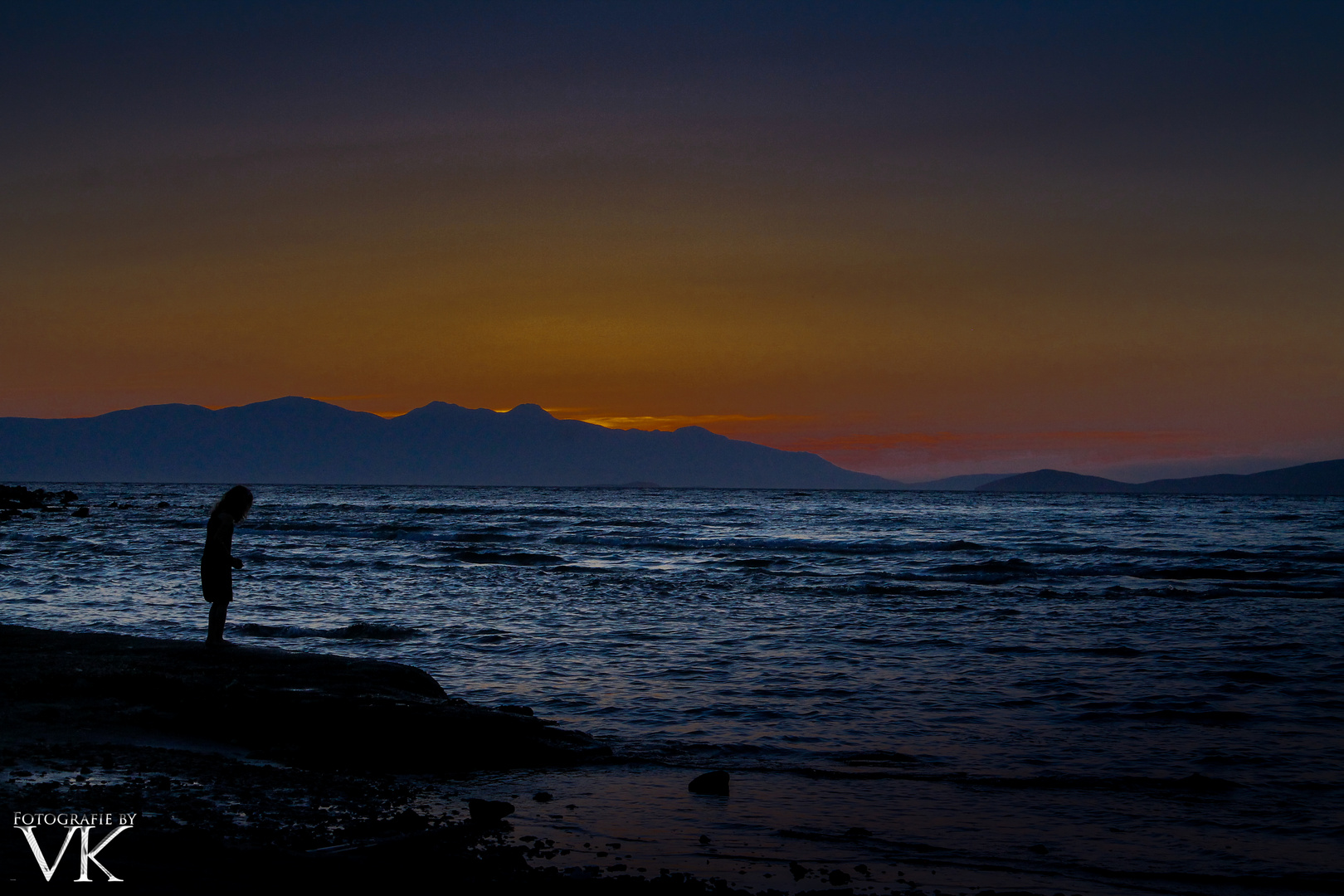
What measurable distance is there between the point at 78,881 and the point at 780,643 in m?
11.0

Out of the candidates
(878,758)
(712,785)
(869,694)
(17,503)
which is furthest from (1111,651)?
(17,503)

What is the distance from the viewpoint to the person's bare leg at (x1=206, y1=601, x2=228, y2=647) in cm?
1086

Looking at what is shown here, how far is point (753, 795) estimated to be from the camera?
7.34 meters

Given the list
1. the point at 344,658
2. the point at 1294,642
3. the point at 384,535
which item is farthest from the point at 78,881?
the point at 384,535

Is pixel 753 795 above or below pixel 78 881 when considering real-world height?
below

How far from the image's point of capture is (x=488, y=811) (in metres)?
6.43

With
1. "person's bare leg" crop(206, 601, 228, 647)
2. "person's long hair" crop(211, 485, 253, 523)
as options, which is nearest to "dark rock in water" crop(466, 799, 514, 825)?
"person's bare leg" crop(206, 601, 228, 647)

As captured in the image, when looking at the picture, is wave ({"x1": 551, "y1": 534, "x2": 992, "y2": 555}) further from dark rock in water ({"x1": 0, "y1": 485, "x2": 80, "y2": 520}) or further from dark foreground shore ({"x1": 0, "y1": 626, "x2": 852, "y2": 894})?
dark rock in water ({"x1": 0, "y1": 485, "x2": 80, "y2": 520})

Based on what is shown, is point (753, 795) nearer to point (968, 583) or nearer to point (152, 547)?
point (968, 583)

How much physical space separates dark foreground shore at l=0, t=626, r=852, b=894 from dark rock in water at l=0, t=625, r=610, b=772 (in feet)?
0.06

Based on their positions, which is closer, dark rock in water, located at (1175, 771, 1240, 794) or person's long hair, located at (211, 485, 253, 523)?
dark rock in water, located at (1175, 771, 1240, 794)

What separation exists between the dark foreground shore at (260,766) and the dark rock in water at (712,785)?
120 cm

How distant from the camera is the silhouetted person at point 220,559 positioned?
10.9m

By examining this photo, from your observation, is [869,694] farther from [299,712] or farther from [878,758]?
[299,712]
